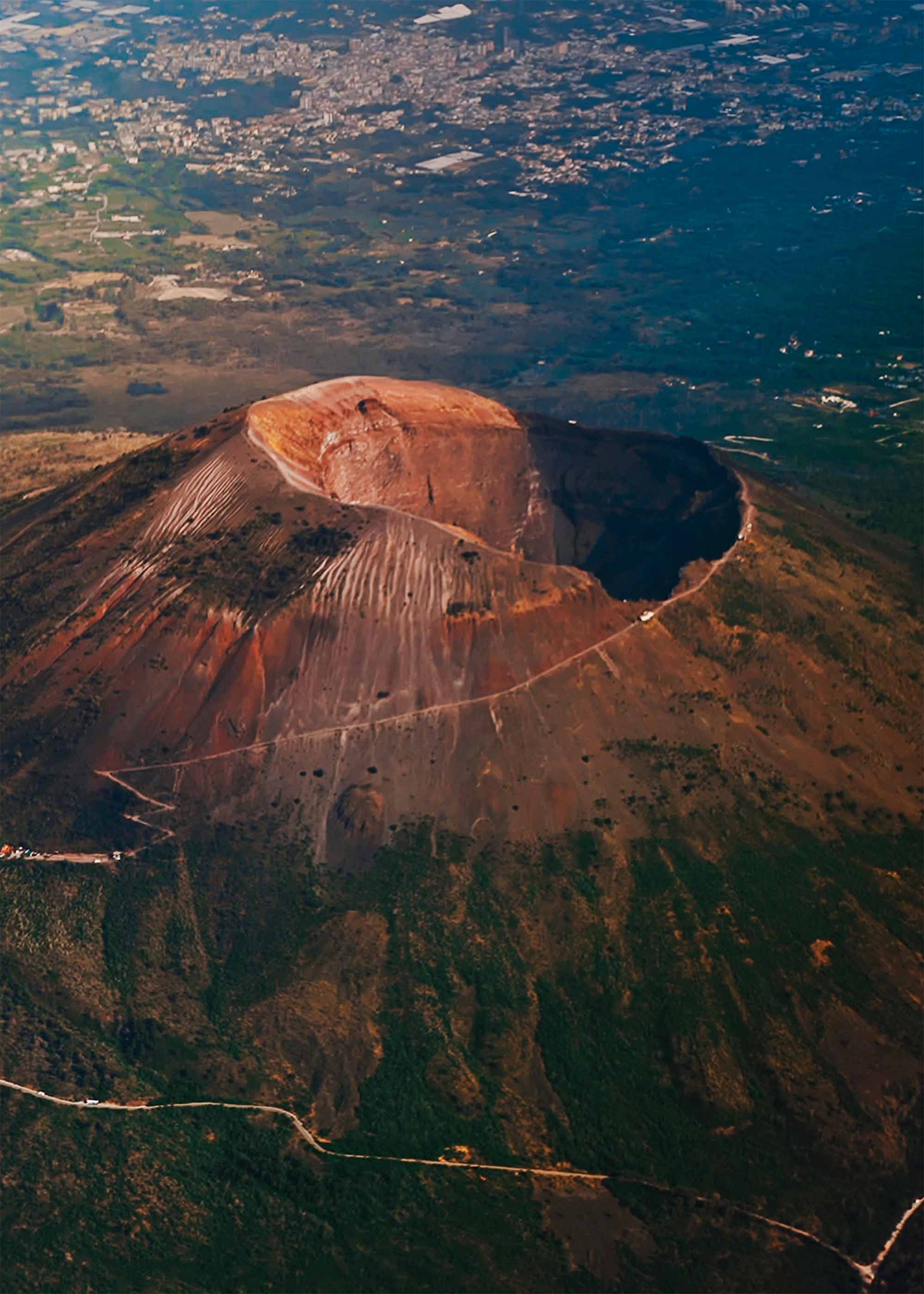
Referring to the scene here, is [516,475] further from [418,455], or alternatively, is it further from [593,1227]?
[593,1227]

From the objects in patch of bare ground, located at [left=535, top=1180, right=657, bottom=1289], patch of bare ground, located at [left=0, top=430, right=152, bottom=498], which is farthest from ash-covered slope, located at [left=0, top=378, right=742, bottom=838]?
patch of bare ground, located at [left=0, top=430, right=152, bottom=498]

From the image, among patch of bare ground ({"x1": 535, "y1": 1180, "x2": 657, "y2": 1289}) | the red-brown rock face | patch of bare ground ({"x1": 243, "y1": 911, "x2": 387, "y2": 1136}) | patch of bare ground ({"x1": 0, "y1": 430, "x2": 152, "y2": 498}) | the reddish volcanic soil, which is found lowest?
patch of bare ground ({"x1": 535, "y1": 1180, "x2": 657, "y2": 1289})

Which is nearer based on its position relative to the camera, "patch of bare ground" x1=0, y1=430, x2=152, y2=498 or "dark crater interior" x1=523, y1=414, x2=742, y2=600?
"dark crater interior" x1=523, y1=414, x2=742, y2=600

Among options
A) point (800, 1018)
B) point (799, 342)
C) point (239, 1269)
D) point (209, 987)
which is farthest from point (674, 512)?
point (799, 342)

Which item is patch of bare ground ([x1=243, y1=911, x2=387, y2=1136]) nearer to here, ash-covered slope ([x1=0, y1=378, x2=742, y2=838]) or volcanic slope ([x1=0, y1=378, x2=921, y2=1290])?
volcanic slope ([x1=0, y1=378, x2=921, y2=1290])

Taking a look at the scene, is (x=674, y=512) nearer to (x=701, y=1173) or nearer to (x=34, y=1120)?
(x=701, y=1173)

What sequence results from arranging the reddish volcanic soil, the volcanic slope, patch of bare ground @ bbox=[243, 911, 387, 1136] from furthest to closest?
the reddish volcanic soil, patch of bare ground @ bbox=[243, 911, 387, 1136], the volcanic slope

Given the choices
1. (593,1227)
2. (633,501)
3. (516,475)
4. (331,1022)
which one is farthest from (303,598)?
(593,1227)
